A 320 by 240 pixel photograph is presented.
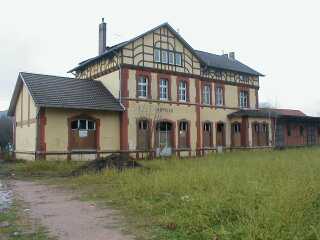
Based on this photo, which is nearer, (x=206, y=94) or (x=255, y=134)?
(x=206, y=94)

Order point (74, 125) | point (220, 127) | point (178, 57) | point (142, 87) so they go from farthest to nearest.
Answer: point (220, 127)
point (178, 57)
point (142, 87)
point (74, 125)

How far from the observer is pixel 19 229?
6496 mm

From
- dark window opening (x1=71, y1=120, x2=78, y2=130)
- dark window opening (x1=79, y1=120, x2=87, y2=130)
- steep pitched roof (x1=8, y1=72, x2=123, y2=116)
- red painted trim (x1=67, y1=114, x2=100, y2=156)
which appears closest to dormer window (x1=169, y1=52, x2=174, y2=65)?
steep pitched roof (x1=8, y1=72, x2=123, y2=116)

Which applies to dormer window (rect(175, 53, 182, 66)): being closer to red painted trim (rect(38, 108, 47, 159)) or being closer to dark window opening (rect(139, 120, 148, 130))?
dark window opening (rect(139, 120, 148, 130))

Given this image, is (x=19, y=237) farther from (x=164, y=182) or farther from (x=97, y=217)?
(x=164, y=182)

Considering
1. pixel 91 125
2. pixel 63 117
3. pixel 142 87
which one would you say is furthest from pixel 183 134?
pixel 63 117

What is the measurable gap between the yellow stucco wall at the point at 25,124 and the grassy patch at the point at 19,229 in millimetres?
13684

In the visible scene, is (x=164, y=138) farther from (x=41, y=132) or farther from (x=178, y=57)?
(x=41, y=132)

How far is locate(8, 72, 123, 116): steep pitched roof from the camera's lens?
20.2 meters

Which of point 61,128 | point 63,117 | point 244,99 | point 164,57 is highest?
point 164,57

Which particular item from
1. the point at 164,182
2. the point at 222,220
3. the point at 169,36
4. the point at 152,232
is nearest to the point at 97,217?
the point at 152,232

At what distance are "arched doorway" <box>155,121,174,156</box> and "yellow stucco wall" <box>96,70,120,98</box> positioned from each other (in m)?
3.47

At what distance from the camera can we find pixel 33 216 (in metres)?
7.59

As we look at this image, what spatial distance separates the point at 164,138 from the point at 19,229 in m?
18.7
